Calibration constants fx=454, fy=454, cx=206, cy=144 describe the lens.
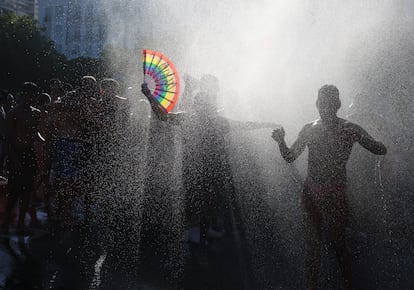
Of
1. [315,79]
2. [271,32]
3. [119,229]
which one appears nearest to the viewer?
[119,229]

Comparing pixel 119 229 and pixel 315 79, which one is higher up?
pixel 315 79

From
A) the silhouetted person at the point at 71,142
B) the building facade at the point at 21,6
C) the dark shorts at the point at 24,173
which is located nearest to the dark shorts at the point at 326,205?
the silhouetted person at the point at 71,142

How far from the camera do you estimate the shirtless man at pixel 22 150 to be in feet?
17.0

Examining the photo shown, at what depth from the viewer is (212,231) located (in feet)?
18.2

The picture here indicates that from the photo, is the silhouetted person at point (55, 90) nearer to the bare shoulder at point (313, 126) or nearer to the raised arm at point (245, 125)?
the raised arm at point (245, 125)

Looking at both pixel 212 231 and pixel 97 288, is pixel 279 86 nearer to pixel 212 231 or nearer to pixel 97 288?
pixel 212 231

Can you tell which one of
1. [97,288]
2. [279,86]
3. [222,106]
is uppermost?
[279,86]

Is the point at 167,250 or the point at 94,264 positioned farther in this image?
the point at 167,250

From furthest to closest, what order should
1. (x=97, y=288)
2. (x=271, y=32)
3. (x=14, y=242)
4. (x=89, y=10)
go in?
1. (x=89, y=10)
2. (x=271, y=32)
3. (x=14, y=242)
4. (x=97, y=288)

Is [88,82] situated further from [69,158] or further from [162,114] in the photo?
[162,114]

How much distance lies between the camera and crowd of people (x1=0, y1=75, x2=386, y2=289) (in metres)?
3.33

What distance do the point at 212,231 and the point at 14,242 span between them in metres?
2.23

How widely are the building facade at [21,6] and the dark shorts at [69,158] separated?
205 ft

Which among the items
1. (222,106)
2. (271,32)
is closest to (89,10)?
(271,32)
